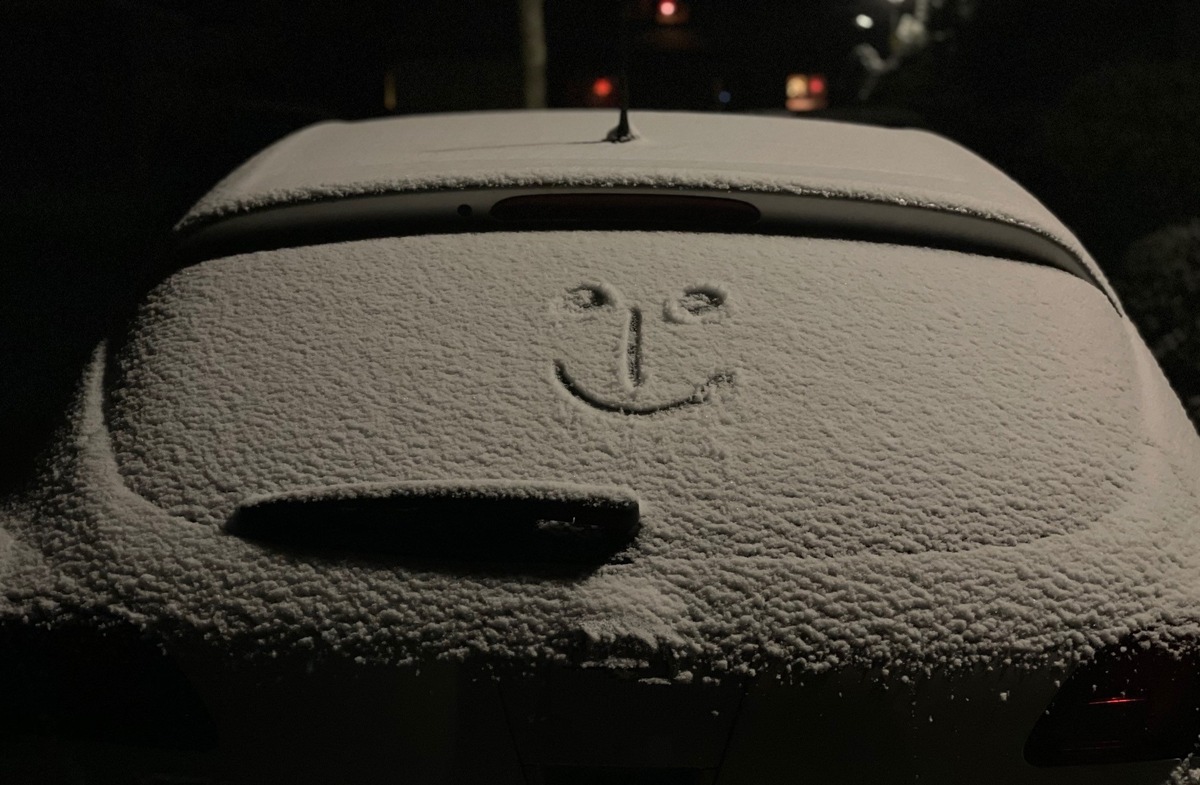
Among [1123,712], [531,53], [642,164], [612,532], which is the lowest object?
[1123,712]

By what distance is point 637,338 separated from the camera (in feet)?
5.25

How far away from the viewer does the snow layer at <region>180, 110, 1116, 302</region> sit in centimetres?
190

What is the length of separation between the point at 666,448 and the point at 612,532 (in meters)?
0.16

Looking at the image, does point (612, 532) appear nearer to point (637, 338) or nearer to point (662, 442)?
point (662, 442)

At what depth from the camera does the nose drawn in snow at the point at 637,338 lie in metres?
1.50

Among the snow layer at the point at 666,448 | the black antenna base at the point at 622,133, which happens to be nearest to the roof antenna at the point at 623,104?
the black antenna base at the point at 622,133

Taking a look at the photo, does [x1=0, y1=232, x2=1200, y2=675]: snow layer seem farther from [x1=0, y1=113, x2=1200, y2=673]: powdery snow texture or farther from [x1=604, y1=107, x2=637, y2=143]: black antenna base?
[x1=604, y1=107, x2=637, y2=143]: black antenna base

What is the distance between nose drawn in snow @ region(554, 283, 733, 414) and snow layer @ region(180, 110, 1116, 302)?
300 mm

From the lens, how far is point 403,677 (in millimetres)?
1271

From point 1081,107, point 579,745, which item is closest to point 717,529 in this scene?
point 579,745

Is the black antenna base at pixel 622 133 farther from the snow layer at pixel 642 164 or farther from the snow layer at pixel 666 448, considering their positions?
the snow layer at pixel 666 448

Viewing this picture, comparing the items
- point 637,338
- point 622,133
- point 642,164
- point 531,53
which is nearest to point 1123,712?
point 637,338

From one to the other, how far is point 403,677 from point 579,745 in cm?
22

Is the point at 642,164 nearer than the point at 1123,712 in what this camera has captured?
No
